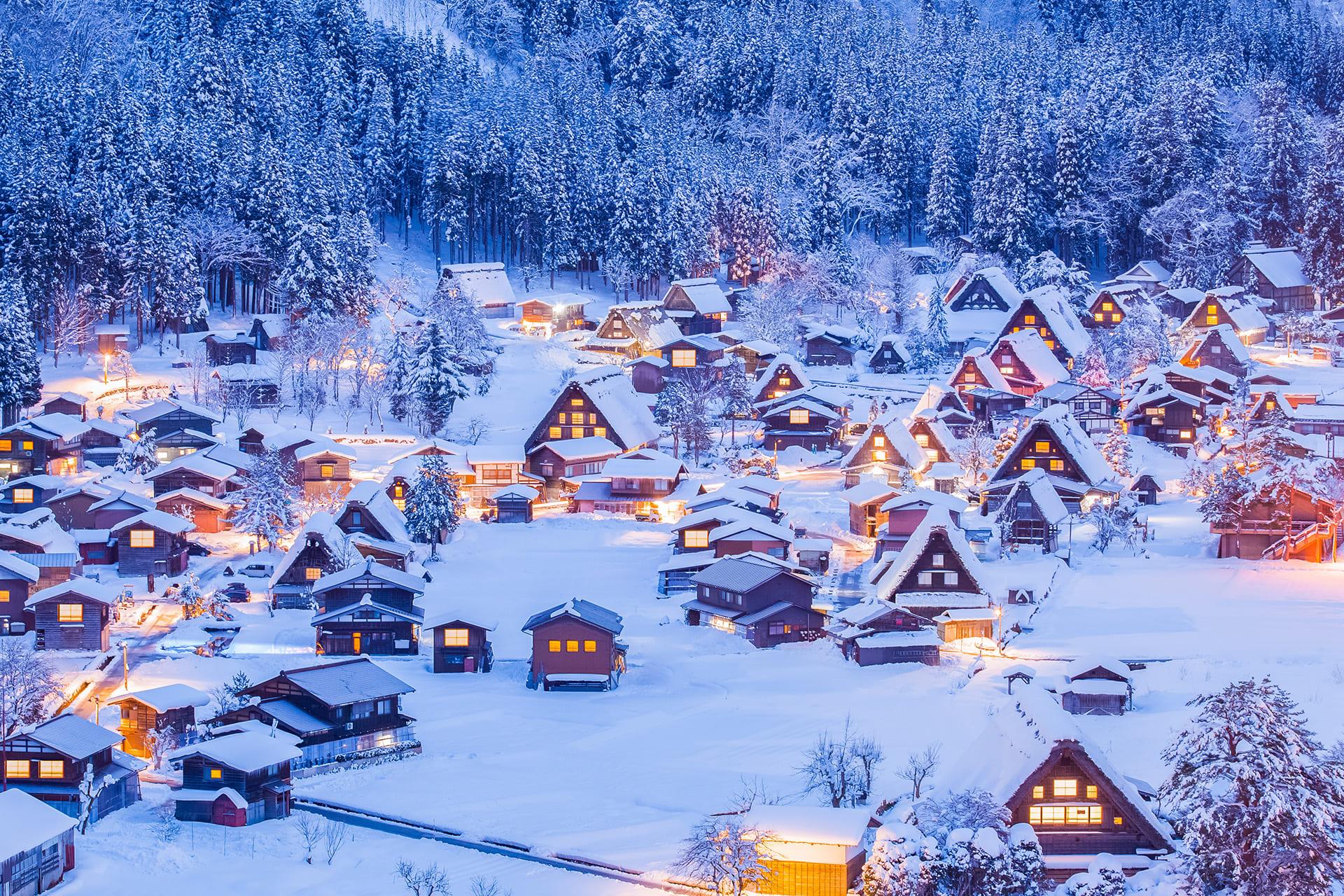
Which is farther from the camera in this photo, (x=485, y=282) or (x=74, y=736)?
(x=485, y=282)

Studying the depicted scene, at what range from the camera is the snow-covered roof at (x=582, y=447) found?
203 ft

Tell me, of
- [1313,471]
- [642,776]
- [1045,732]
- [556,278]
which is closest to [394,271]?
[556,278]

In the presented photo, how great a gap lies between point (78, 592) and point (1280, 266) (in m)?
62.1

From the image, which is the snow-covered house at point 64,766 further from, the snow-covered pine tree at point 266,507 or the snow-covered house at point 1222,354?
the snow-covered house at point 1222,354

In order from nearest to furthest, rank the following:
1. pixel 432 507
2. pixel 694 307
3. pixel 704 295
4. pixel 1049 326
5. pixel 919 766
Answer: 1. pixel 919 766
2. pixel 432 507
3. pixel 1049 326
4. pixel 694 307
5. pixel 704 295

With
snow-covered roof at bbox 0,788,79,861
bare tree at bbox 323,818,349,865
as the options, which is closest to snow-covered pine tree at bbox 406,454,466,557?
bare tree at bbox 323,818,349,865

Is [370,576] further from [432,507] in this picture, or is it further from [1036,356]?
[1036,356]

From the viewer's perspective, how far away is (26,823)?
2922cm

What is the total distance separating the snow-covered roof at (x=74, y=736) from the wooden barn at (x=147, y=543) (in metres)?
16.6

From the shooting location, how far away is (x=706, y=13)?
120 metres

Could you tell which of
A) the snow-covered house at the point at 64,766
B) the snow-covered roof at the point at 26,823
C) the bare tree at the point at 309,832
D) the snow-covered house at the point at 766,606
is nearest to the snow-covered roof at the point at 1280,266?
the snow-covered house at the point at 766,606

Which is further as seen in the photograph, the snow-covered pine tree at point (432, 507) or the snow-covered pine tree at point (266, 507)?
the snow-covered pine tree at point (432, 507)

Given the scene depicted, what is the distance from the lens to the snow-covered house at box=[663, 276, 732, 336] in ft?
266

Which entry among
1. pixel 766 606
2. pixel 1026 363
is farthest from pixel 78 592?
pixel 1026 363
